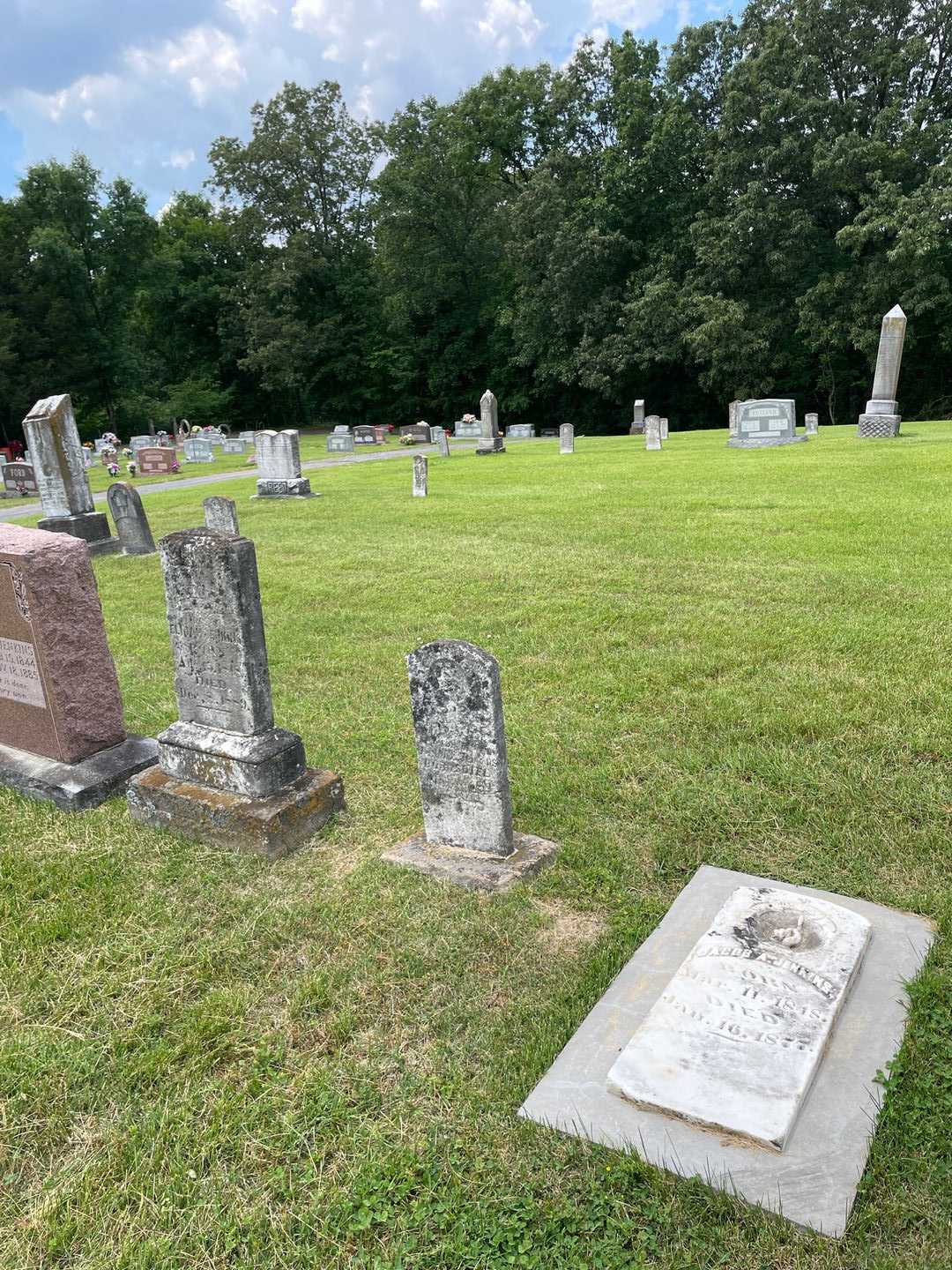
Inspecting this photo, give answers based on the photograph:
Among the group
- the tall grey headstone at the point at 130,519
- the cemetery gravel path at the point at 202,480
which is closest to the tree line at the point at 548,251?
the cemetery gravel path at the point at 202,480

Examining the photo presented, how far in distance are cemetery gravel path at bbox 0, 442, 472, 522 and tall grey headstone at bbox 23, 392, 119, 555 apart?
413 centimetres

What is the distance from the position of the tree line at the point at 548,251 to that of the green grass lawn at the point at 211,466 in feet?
32.5

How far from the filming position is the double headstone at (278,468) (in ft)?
50.9

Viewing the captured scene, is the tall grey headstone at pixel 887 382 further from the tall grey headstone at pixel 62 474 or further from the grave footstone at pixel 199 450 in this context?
the grave footstone at pixel 199 450

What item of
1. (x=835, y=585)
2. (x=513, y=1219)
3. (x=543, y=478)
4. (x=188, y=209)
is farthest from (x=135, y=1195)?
(x=188, y=209)

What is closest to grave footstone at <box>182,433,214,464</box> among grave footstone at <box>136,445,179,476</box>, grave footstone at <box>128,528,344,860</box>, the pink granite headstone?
grave footstone at <box>136,445,179,476</box>

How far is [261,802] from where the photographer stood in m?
3.74

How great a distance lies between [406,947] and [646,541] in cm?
697

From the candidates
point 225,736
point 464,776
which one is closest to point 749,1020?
point 464,776

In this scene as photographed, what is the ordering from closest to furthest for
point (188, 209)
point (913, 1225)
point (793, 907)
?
point (913, 1225) < point (793, 907) < point (188, 209)

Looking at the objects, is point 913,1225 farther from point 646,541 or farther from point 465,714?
point 646,541

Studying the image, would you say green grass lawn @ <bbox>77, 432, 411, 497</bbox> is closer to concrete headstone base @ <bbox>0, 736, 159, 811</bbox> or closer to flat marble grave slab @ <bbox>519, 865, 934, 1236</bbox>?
concrete headstone base @ <bbox>0, 736, 159, 811</bbox>

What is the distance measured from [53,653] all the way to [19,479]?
20455 millimetres

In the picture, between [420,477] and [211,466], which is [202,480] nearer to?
[211,466]
